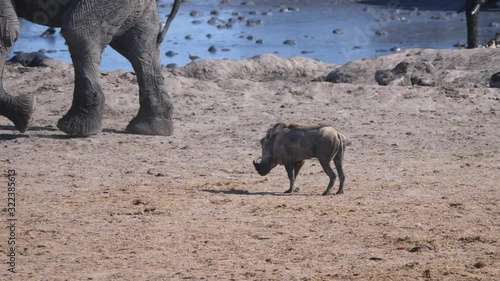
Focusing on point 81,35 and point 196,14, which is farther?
point 196,14

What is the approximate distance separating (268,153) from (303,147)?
17.6 inches

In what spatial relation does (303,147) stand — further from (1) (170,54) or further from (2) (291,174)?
(1) (170,54)

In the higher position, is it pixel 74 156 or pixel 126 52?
pixel 126 52

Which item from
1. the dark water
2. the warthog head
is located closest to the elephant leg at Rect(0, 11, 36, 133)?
the warthog head

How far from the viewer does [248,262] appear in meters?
7.71

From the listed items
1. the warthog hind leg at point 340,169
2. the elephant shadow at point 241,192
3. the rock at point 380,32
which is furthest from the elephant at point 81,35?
the rock at point 380,32

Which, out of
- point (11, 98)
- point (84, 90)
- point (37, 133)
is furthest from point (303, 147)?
point (37, 133)

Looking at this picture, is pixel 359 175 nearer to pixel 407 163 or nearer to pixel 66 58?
pixel 407 163

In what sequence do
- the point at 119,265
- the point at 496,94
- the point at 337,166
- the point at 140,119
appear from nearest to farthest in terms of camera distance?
the point at 119,265
the point at 337,166
the point at 140,119
the point at 496,94

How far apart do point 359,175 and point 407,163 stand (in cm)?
78

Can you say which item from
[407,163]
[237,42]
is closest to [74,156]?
[407,163]

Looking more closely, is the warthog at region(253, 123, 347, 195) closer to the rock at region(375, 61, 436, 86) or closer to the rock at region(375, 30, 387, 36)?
the rock at region(375, 61, 436, 86)

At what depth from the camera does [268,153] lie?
33.5ft

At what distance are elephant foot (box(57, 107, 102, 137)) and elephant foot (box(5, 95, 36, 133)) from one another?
419 mm
